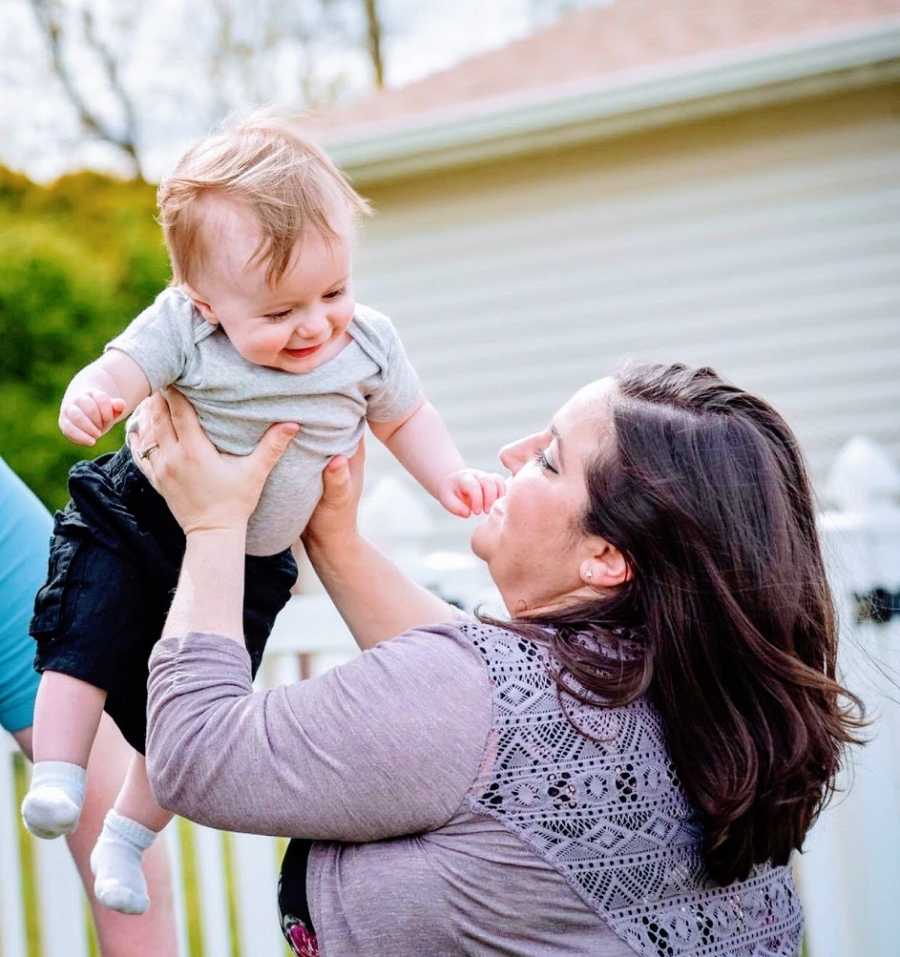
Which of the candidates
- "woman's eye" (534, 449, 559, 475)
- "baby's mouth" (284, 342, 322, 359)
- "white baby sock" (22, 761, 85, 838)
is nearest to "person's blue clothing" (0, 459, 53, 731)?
"white baby sock" (22, 761, 85, 838)

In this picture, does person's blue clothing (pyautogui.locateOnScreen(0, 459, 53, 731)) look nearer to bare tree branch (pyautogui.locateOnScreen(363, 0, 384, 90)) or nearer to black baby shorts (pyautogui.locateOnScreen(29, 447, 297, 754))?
black baby shorts (pyautogui.locateOnScreen(29, 447, 297, 754))

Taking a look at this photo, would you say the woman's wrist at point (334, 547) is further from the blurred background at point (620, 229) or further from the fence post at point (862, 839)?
the blurred background at point (620, 229)

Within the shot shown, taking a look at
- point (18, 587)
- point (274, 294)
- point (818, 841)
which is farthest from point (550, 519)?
point (818, 841)

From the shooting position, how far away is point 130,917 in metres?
2.48

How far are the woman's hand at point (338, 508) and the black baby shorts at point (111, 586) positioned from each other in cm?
14

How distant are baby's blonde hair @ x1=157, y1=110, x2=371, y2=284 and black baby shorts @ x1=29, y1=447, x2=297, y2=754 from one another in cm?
38

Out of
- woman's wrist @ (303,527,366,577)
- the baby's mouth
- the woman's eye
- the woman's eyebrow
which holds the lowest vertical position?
woman's wrist @ (303,527,366,577)

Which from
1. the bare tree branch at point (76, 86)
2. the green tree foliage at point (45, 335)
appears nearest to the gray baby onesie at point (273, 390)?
the green tree foliage at point (45, 335)

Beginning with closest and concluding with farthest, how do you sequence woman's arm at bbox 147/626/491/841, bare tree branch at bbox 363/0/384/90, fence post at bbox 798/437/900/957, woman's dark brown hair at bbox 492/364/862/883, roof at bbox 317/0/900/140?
woman's arm at bbox 147/626/491/841
woman's dark brown hair at bbox 492/364/862/883
fence post at bbox 798/437/900/957
roof at bbox 317/0/900/140
bare tree branch at bbox 363/0/384/90

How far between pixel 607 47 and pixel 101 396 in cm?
662

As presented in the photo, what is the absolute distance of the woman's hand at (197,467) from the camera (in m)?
1.83

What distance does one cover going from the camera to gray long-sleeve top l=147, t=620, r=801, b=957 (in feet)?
5.13

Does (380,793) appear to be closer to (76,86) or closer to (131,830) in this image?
(131,830)

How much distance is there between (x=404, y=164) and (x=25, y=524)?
5082 millimetres
